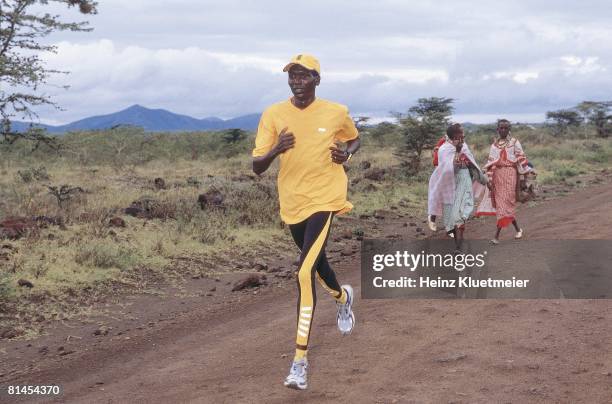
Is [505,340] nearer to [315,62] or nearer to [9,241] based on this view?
[315,62]

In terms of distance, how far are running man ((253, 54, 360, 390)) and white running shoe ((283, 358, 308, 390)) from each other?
0.18 m

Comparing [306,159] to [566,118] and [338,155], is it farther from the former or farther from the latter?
[566,118]

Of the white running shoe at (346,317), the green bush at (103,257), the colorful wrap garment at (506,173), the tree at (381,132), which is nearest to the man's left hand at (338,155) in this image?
the white running shoe at (346,317)

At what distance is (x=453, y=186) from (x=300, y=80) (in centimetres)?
454

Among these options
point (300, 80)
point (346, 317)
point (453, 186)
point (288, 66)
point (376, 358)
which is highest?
A: point (288, 66)

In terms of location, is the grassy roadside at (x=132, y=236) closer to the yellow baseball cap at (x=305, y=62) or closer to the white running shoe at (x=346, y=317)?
the white running shoe at (x=346, y=317)

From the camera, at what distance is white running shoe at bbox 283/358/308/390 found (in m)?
4.73

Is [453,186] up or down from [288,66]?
down

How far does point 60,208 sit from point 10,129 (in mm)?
2070

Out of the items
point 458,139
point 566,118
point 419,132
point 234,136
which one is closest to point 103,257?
point 458,139

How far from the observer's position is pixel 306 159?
5.07 metres

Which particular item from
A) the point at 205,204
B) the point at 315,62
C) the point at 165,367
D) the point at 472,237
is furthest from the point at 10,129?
the point at 315,62

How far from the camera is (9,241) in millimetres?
10188

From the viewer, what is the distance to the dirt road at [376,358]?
181 inches
